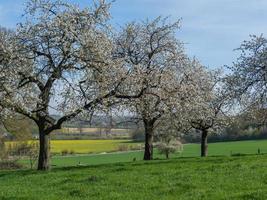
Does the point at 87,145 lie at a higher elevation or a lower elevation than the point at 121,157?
higher

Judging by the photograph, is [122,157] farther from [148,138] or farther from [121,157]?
[148,138]

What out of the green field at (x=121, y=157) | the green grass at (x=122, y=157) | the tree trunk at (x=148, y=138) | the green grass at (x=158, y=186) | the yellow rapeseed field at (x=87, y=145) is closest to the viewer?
the green grass at (x=158, y=186)

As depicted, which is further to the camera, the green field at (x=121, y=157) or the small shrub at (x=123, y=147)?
the small shrub at (x=123, y=147)

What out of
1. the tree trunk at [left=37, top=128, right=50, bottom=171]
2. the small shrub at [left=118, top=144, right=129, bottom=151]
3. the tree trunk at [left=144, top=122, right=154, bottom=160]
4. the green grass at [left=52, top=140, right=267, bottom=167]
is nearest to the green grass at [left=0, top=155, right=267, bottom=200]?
the tree trunk at [left=37, top=128, right=50, bottom=171]

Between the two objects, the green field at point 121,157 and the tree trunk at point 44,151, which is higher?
the tree trunk at point 44,151

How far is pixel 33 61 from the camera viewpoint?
89.1 feet

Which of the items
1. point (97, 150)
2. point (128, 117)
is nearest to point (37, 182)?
point (128, 117)

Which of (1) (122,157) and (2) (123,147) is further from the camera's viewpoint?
(2) (123,147)

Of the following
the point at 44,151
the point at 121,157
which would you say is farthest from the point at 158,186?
the point at 121,157

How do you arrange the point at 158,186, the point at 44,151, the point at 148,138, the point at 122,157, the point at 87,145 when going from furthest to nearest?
the point at 87,145 < the point at 122,157 < the point at 148,138 < the point at 44,151 < the point at 158,186

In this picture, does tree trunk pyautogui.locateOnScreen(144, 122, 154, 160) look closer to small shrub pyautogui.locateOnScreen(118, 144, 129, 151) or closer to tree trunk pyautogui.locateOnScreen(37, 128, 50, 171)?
tree trunk pyautogui.locateOnScreen(37, 128, 50, 171)

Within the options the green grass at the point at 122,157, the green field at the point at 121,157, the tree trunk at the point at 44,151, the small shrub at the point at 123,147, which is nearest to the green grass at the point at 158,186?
Result: the tree trunk at the point at 44,151

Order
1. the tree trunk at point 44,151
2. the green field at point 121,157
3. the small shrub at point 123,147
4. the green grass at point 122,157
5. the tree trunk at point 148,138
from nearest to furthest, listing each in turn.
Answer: the tree trunk at point 44,151
the tree trunk at point 148,138
the green field at point 121,157
the green grass at point 122,157
the small shrub at point 123,147

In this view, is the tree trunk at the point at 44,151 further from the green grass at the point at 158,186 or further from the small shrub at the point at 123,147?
the small shrub at the point at 123,147
